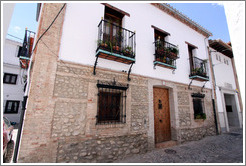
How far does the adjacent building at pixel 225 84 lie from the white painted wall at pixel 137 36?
1198mm

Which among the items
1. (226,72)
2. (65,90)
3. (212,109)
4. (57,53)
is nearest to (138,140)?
(65,90)

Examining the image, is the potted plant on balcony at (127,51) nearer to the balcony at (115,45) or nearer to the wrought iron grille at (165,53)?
the balcony at (115,45)

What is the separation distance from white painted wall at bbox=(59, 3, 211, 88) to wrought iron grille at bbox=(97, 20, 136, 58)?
0.29m

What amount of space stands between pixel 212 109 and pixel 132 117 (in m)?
5.80

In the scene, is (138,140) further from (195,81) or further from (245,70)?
(195,81)

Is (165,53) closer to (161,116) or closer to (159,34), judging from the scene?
(159,34)

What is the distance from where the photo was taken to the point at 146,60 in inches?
214

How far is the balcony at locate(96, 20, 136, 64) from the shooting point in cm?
415

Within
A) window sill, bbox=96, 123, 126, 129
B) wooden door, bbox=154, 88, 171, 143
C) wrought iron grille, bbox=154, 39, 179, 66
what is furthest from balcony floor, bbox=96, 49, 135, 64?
window sill, bbox=96, 123, 126, 129

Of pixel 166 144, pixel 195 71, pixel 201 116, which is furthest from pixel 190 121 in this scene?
pixel 195 71

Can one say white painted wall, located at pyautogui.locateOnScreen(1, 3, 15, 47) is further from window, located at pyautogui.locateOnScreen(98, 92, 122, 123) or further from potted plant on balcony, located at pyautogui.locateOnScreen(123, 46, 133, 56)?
potted plant on balcony, located at pyautogui.locateOnScreen(123, 46, 133, 56)

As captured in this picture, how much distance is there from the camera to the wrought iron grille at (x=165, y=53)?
18.5ft

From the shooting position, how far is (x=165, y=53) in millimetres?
5738

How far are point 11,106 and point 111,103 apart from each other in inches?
457
